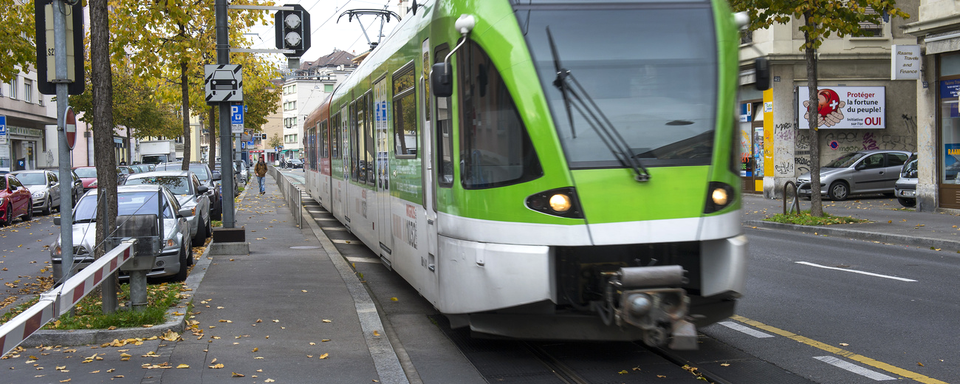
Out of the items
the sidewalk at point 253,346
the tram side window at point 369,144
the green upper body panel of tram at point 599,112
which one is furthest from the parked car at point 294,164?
the green upper body panel of tram at point 599,112

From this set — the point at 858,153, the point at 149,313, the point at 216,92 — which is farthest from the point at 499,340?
the point at 858,153

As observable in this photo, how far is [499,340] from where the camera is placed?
711 centimetres

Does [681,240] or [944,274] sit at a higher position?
[681,240]

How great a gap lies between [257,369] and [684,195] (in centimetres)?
325

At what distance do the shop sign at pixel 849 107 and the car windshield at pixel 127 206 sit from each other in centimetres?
2147

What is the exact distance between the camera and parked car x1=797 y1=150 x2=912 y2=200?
2542 centimetres

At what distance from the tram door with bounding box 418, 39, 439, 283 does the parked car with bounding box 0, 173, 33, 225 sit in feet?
57.3

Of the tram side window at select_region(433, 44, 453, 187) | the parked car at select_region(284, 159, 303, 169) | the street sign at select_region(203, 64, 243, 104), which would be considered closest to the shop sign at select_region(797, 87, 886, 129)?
the street sign at select_region(203, 64, 243, 104)

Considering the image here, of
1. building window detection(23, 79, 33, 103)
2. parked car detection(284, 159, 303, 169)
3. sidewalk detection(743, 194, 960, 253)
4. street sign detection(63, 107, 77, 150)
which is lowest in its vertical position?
sidewalk detection(743, 194, 960, 253)

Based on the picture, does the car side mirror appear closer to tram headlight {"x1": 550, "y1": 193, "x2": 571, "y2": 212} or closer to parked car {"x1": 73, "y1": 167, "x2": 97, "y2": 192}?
tram headlight {"x1": 550, "y1": 193, "x2": 571, "y2": 212}

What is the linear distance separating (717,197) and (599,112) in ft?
3.30

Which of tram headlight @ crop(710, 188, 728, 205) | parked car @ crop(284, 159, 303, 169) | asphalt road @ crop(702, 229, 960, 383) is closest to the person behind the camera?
tram headlight @ crop(710, 188, 728, 205)

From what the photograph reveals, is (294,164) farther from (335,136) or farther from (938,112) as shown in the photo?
(938,112)

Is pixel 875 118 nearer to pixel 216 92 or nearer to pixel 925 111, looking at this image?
pixel 925 111
